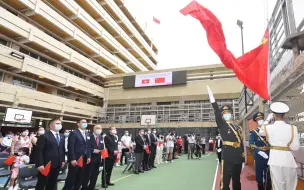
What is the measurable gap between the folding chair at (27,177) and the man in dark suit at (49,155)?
0.29 m

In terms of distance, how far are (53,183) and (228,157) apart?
3105 mm

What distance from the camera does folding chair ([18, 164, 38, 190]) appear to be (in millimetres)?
3756

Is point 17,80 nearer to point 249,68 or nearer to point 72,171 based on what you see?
point 72,171

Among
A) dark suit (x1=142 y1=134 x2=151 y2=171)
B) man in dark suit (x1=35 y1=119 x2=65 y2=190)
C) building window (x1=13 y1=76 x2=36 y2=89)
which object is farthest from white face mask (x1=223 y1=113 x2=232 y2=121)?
building window (x1=13 y1=76 x2=36 y2=89)

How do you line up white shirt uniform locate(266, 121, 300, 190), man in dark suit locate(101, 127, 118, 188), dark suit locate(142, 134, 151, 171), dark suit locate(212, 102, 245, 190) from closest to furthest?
white shirt uniform locate(266, 121, 300, 190) → dark suit locate(212, 102, 245, 190) → man in dark suit locate(101, 127, 118, 188) → dark suit locate(142, 134, 151, 171)

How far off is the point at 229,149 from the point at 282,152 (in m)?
0.82

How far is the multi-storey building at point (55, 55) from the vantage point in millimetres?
15406

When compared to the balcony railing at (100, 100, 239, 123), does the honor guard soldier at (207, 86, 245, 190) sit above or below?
below

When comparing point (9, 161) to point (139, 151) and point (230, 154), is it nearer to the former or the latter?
point (139, 151)

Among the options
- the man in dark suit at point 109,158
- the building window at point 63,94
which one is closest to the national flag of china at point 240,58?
the man in dark suit at point 109,158

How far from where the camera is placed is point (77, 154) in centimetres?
433

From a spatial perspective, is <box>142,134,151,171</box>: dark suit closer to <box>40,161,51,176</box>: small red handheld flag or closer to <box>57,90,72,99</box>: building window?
<box>40,161,51,176</box>: small red handheld flag

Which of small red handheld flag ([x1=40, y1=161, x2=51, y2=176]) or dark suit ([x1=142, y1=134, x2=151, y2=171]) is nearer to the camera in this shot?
small red handheld flag ([x1=40, y1=161, x2=51, y2=176])

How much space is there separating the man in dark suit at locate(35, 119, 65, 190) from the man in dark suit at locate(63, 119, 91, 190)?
0.83 ft
